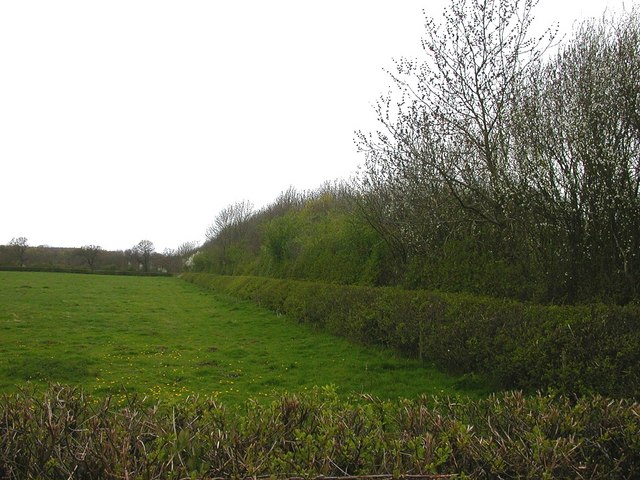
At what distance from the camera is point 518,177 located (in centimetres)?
895

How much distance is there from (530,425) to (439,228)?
9.67 meters

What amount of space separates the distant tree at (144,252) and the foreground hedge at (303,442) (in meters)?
97.2

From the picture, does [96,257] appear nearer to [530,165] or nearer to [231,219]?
[231,219]

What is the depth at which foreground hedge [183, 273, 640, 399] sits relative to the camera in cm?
544

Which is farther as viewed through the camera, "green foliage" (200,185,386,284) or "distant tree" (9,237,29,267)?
"distant tree" (9,237,29,267)

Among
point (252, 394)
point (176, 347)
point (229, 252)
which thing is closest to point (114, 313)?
point (176, 347)

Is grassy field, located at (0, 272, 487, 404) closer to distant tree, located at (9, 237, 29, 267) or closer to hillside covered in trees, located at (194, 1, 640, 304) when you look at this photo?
hillside covered in trees, located at (194, 1, 640, 304)

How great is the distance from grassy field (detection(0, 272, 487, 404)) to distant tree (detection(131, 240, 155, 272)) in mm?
81407

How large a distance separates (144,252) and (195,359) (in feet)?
304

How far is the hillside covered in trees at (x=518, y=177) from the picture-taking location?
286 inches

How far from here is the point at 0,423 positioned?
2.27 metres

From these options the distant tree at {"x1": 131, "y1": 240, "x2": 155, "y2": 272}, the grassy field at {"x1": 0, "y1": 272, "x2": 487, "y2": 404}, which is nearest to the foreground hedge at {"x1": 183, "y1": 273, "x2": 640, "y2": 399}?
the grassy field at {"x1": 0, "y1": 272, "x2": 487, "y2": 404}

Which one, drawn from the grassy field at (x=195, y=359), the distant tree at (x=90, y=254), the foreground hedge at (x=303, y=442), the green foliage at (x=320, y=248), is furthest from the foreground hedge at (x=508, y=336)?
the distant tree at (x=90, y=254)

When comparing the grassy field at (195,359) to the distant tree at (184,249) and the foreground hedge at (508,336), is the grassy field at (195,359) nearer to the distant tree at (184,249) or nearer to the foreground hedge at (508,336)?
the foreground hedge at (508,336)
